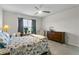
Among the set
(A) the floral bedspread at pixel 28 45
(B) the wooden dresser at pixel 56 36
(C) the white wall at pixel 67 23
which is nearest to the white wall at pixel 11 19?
(A) the floral bedspread at pixel 28 45

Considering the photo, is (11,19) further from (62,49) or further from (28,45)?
(62,49)

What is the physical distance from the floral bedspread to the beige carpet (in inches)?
Answer: 4.7

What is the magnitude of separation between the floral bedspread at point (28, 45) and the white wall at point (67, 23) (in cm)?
33

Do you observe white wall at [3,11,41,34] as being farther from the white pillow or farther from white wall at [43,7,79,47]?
white wall at [43,7,79,47]

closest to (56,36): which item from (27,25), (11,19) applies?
(27,25)

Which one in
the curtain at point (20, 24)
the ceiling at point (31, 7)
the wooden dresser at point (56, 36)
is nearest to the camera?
the ceiling at point (31, 7)

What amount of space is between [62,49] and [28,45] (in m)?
0.66

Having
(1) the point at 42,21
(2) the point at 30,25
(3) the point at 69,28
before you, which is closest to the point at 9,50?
(2) the point at 30,25

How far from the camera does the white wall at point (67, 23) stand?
1.98 meters

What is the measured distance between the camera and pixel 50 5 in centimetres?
182

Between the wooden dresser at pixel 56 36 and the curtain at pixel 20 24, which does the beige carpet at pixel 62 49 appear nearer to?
the wooden dresser at pixel 56 36

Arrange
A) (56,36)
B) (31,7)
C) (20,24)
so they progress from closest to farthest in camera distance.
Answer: (31,7)
(20,24)
(56,36)

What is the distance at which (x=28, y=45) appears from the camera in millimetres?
1877
